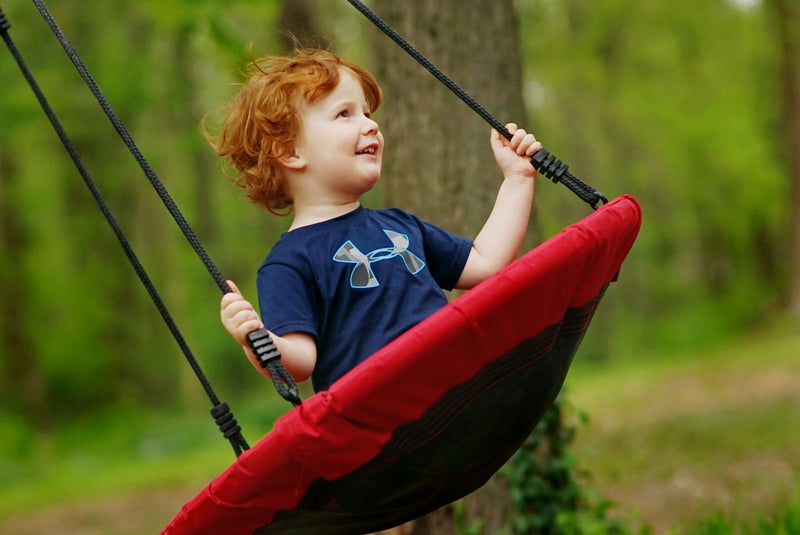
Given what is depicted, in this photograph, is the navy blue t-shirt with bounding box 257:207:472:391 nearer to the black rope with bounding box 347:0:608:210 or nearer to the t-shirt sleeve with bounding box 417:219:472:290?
the t-shirt sleeve with bounding box 417:219:472:290

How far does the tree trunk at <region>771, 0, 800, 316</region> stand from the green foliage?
11.9 m

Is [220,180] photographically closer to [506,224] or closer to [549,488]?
[549,488]

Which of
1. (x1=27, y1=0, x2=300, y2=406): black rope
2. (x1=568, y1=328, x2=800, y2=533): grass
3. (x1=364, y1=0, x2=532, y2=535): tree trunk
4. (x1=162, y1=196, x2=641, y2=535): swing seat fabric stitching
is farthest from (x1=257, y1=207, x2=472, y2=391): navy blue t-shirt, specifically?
(x1=568, y1=328, x2=800, y2=533): grass

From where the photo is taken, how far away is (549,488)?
369 centimetres

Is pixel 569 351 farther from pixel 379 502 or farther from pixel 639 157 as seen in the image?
pixel 639 157

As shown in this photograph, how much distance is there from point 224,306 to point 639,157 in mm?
18554

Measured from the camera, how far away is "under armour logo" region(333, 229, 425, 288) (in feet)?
6.98

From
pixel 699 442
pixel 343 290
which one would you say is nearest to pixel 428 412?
pixel 343 290

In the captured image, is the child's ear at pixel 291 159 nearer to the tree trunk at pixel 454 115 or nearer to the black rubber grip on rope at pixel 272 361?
the black rubber grip on rope at pixel 272 361

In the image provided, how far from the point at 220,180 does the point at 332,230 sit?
1831 cm

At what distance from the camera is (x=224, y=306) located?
2.00 metres

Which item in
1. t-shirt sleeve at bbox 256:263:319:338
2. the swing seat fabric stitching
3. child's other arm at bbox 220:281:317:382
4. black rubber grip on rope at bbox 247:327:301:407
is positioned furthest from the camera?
t-shirt sleeve at bbox 256:263:319:338

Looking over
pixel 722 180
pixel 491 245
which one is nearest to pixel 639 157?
pixel 722 180

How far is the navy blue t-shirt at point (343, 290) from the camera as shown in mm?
2074
